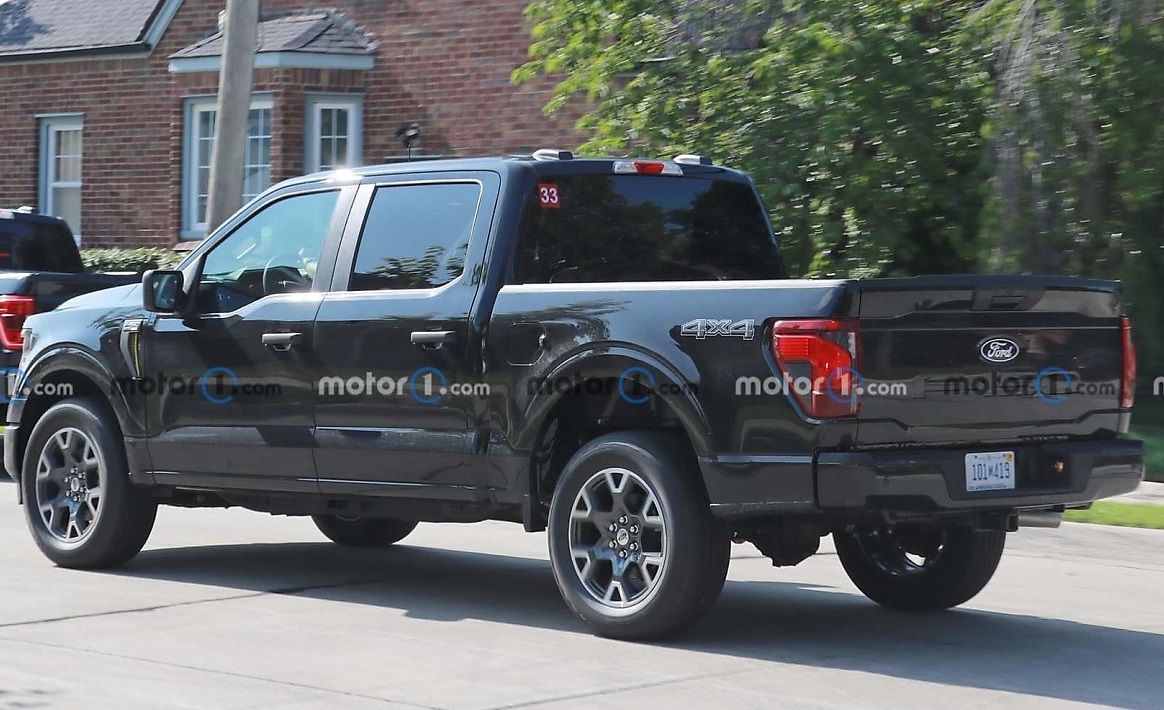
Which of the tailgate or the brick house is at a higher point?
the brick house

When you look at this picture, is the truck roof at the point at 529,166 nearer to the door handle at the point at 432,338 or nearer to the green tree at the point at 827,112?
the door handle at the point at 432,338

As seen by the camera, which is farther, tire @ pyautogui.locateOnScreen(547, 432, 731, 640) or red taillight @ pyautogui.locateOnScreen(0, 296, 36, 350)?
red taillight @ pyautogui.locateOnScreen(0, 296, 36, 350)

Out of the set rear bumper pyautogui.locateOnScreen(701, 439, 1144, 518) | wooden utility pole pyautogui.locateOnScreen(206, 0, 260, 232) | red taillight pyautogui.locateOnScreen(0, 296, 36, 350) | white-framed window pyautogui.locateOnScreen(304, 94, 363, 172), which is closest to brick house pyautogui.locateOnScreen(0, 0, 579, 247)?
white-framed window pyautogui.locateOnScreen(304, 94, 363, 172)

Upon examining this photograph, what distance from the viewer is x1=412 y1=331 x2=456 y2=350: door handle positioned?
7.63 meters

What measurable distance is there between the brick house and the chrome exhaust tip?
551 inches

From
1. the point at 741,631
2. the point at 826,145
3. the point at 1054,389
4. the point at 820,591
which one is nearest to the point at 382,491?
the point at 741,631

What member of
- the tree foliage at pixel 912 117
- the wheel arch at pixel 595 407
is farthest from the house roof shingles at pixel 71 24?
the wheel arch at pixel 595 407

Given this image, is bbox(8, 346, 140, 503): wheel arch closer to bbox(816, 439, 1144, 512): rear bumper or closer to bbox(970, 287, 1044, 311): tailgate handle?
bbox(816, 439, 1144, 512): rear bumper

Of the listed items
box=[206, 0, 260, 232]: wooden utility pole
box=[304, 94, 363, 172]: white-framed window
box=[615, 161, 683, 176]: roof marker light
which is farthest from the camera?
box=[304, 94, 363, 172]: white-framed window

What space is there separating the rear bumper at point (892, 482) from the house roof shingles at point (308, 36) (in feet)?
56.6

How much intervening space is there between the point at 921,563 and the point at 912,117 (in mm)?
7334

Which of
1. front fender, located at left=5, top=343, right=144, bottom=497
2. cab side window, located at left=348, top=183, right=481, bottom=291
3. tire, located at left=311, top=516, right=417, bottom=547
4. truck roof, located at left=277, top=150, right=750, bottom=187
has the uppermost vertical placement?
truck roof, located at left=277, top=150, right=750, bottom=187

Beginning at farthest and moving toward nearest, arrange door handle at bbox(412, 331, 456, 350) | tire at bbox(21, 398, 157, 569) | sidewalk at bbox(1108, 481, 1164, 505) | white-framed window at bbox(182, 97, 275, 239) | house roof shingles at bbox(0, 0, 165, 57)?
house roof shingles at bbox(0, 0, 165, 57) → white-framed window at bbox(182, 97, 275, 239) → sidewalk at bbox(1108, 481, 1164, 505) → tire at bbox(21, 398, 157, 569) → door handle at bbox(412, 331, 456, 350)

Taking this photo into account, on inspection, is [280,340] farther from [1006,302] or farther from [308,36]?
[308,36]
